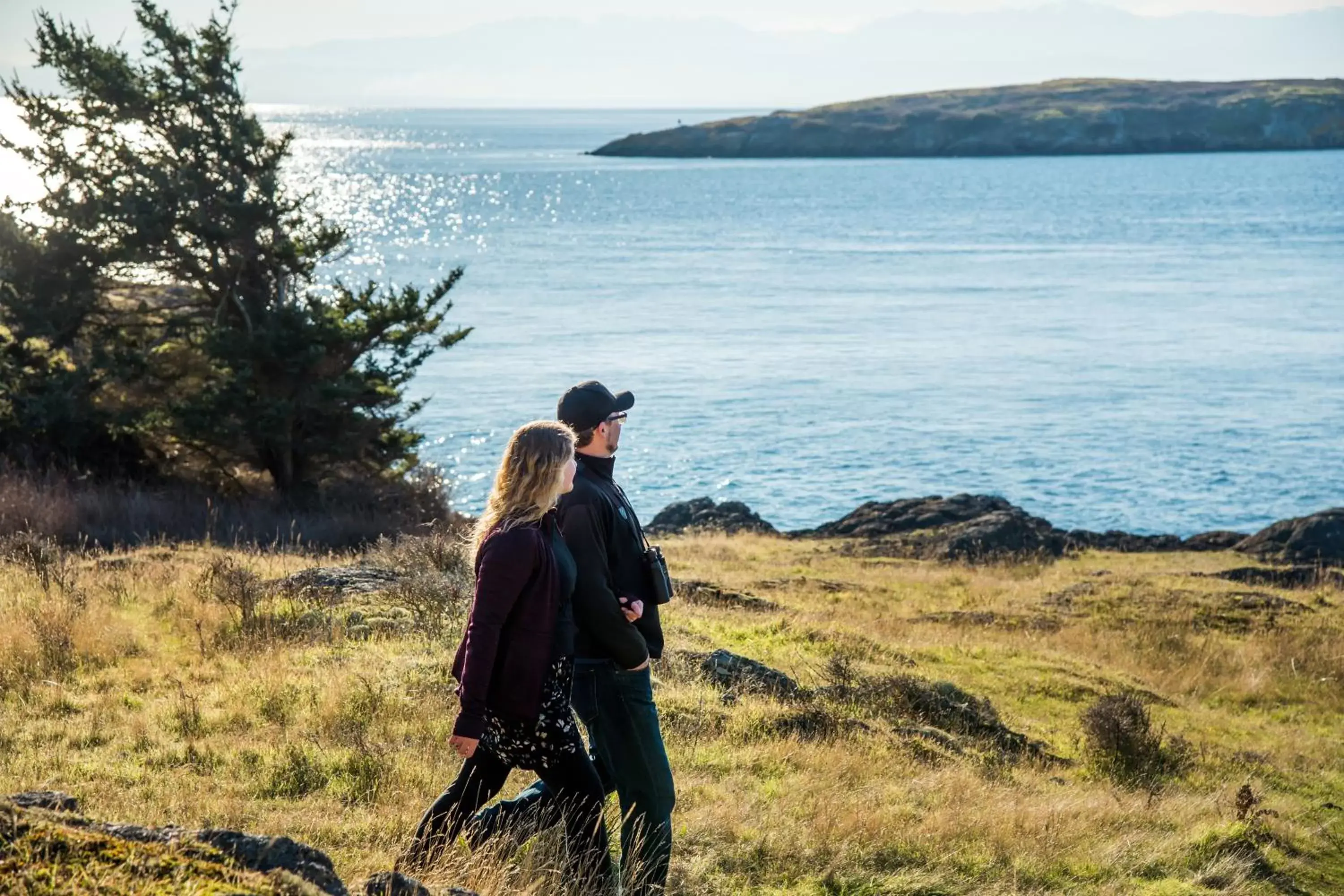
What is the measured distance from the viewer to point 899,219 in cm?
10612

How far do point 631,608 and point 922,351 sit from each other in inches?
1836

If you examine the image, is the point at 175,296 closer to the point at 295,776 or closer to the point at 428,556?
the point at 428,556

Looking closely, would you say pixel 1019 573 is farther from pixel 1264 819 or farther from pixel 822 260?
pixel 822 260

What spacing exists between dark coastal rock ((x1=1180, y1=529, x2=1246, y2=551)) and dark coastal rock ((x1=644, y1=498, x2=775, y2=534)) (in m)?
9.12

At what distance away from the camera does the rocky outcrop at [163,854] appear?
3.63m

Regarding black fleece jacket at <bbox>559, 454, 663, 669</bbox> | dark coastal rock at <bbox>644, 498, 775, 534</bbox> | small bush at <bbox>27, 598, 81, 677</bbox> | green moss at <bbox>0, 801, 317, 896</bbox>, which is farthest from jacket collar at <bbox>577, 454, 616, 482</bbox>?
dark coastal rock at <bbox>644, 498, 775, 534</bbox>

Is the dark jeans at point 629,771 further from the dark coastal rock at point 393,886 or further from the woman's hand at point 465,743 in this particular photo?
the dark coastal rock at point 393,886

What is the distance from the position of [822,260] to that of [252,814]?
253 feet

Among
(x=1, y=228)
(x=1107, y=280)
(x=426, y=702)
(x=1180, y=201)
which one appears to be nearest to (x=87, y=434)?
(x=1, y=228)

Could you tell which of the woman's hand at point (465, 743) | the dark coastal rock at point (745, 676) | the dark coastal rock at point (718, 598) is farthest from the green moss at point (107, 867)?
the dark coastal rock at point (718, 598)

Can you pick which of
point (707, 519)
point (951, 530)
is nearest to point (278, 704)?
point (951, 530)

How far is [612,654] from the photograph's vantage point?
540cm

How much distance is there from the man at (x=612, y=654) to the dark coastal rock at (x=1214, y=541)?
23850 millimetres

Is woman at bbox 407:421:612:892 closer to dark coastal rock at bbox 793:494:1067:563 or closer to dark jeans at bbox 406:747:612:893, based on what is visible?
dark jeans at bbox 406:747:612:893
